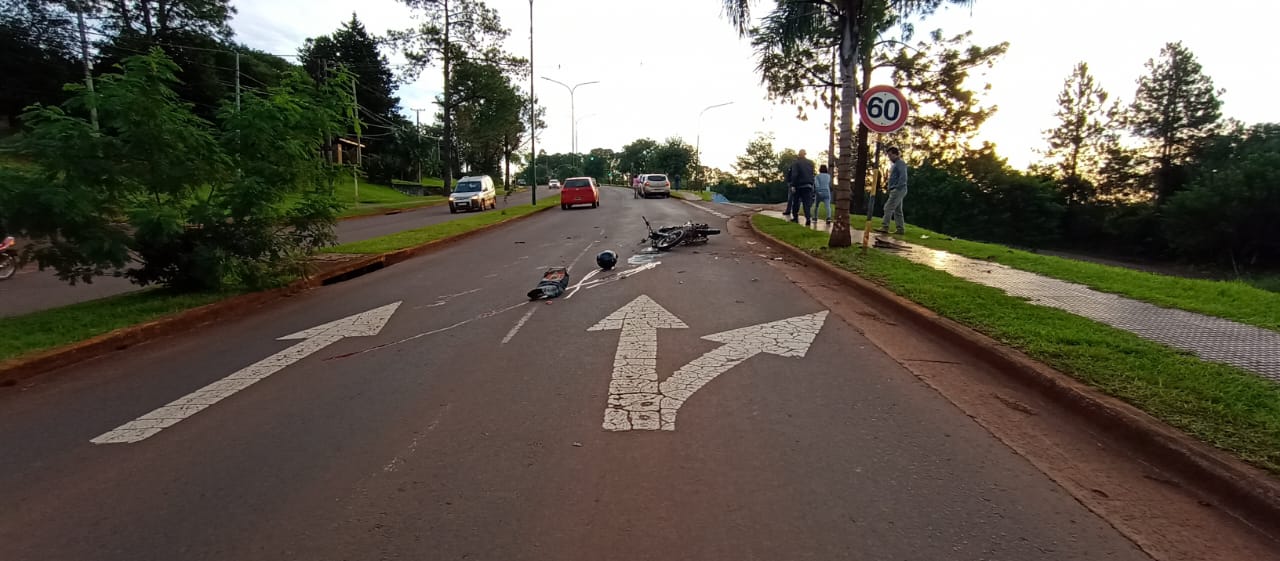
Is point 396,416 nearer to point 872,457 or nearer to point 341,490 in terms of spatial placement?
point 341,490

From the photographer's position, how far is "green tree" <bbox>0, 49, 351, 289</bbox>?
7.16 meters

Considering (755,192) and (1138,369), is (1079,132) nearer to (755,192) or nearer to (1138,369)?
(755,192)

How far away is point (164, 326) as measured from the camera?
7.17 m

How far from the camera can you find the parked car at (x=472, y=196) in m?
32.1

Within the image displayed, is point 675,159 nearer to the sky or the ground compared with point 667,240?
nearer to the sky

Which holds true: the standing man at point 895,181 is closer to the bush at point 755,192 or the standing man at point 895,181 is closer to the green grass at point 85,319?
the green grass at point 85,319

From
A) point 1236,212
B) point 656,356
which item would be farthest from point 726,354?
point 1236,212

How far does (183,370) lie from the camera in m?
5.87

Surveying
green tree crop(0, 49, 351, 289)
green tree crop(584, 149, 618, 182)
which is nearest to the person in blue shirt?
green tree crop(0, 49, 351, 289)

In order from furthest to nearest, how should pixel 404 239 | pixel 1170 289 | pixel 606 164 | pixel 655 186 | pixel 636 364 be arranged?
pixel 606 164 < pixel 655 186 < pixel 404 239 < pixel 1170 289 < pixel 636 364

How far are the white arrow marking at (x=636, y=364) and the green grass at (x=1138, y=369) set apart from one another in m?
2.82

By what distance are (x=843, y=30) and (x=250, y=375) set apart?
35.3 ft

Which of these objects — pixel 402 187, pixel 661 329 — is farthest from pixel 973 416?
pixel 402 187

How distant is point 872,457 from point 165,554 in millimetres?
3336
